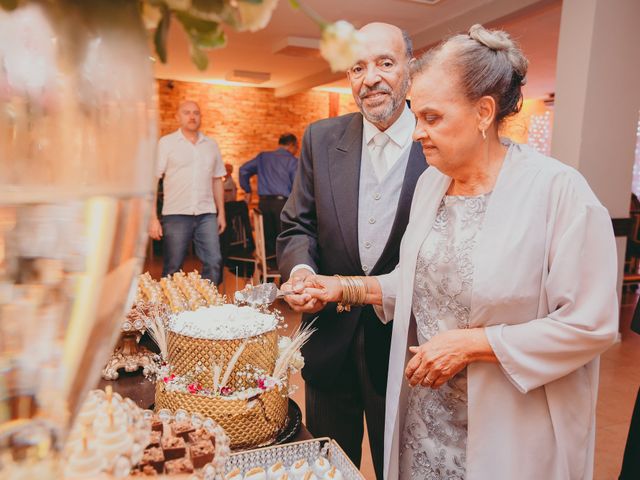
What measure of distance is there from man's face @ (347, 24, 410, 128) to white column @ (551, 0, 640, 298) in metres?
3.22

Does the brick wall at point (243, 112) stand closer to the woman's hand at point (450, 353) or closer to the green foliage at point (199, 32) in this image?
the woman's hand at point (450, 353)

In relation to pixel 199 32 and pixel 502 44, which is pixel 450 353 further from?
pixel 199 32

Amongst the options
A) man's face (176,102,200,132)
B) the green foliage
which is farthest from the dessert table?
man's face (176,102,200,132)

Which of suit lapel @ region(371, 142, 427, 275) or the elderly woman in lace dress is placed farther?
suit lapel @ region(371, 142, 427, 275)

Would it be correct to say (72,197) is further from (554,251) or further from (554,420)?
(554,420)

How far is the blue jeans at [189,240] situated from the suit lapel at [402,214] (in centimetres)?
355

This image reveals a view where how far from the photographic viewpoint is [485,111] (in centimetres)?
122

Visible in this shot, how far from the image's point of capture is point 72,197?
304mm

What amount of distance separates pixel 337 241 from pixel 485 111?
63 centimetres

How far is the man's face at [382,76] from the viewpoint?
1650 mm

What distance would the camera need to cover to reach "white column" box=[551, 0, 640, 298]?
425 centimetres

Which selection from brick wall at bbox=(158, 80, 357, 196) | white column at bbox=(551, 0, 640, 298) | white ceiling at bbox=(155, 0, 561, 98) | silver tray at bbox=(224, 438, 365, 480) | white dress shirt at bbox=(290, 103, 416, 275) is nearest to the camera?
silver tray at bbox=(224, 438, 365, 480)

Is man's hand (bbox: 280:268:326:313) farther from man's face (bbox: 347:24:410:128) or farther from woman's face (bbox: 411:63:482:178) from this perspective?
man's face (bbox: 347:24:410:128)

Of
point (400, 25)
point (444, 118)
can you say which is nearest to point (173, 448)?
point (444, 118)
